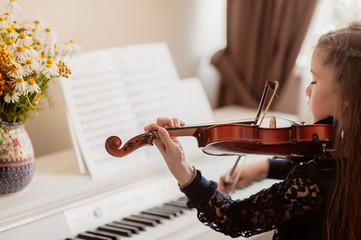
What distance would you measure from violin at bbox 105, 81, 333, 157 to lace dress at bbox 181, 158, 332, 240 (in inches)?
2.3

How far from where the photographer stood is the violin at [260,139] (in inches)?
50.4

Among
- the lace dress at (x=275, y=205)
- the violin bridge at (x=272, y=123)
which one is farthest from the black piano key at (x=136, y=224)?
the violin bridge at (x=272, y=123)

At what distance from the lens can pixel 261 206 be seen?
4.20 ft

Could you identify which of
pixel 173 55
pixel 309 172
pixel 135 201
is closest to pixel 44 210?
pixel 135 201

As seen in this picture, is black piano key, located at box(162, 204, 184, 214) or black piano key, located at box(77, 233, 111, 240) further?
black piano key, located at box(162, 204, 184, 214)

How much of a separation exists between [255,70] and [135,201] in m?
1.31

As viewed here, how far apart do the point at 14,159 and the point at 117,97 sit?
1.67 feet

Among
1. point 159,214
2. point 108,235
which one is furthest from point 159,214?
point 108,235

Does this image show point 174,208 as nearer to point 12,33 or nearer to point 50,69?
point 50,69

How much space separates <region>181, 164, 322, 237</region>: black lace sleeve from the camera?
4.13 feet

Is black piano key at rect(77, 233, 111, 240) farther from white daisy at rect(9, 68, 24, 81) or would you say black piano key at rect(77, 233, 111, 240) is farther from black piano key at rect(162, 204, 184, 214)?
white daisy at rect(9, 68, 24, 81)

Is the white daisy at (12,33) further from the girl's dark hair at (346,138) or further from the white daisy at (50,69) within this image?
the girl's dark hair at (346,138)

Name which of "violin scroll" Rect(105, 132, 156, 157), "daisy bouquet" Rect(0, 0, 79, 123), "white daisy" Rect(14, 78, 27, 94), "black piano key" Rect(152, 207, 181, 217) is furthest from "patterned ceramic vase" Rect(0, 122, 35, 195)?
"black piano key" Rect(152, 207, 181, 217)

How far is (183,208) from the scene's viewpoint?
172 cm
